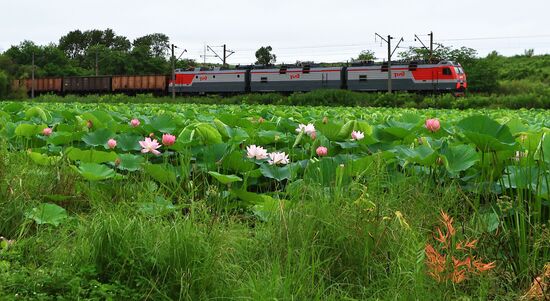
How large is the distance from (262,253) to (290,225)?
0.16 metres

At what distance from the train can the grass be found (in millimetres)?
27542

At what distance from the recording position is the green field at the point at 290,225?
6.56ft

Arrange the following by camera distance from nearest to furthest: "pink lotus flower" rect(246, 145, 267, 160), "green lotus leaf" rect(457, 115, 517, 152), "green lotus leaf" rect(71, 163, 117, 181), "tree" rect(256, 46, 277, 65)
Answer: "green lotus leaf" rect(457, 115, 517, 152) < "green lotus leaf" rect(71, 163, 117, 181) < "pink lotus flower" rect(246, 145, 267, 160) < "tree" rect(256, 46, 277, 65)

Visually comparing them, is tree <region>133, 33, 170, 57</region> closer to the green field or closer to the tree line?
the tree line

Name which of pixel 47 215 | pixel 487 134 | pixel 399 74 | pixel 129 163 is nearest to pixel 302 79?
pixel 399 74

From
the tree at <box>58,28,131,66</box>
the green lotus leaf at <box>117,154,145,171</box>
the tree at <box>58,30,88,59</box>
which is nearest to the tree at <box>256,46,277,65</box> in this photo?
the tree at <box>58,28,131,66</box>

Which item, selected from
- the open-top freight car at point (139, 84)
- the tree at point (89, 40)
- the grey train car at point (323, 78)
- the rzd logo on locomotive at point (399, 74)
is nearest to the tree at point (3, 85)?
the open-top freight car at point (139, 84)

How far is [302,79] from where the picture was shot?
34156 mm

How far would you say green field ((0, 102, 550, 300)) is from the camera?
2000mm

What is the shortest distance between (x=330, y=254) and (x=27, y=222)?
1.32 meters

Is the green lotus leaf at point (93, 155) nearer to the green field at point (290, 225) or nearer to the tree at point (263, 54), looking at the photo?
the green field at point (290, 225)

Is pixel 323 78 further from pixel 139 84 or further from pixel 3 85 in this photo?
pixel 3 85

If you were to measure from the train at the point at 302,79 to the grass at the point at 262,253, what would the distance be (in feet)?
90.4

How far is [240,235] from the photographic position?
2453mm
